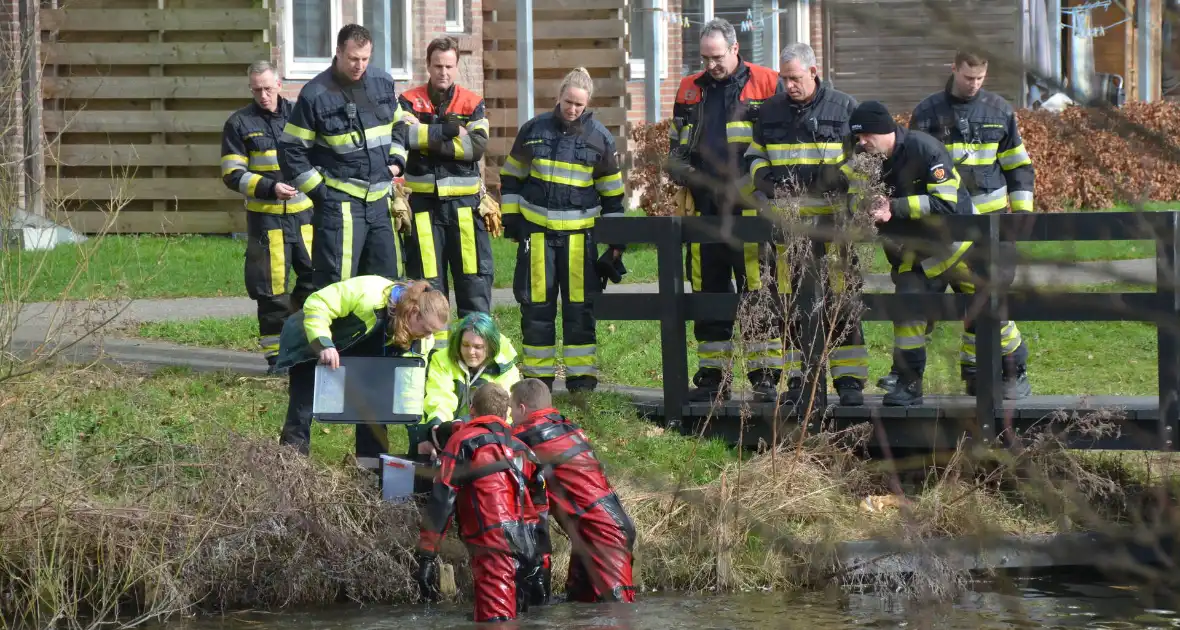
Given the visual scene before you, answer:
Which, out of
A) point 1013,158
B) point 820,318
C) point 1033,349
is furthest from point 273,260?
point 1033,349

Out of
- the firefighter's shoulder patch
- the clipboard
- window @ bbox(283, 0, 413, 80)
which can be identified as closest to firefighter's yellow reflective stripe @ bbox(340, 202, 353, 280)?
the clipboard

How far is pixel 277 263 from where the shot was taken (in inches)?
374

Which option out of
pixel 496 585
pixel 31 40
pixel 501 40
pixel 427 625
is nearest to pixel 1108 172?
pixel 496 585

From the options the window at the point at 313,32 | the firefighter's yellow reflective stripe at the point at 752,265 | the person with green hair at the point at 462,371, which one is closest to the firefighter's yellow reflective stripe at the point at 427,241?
the firefighter's yellow reflective stripe at the point at 752,265

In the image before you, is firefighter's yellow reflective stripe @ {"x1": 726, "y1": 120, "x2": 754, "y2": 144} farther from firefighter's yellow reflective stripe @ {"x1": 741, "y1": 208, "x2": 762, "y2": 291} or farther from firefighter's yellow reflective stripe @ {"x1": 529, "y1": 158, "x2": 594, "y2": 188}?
firefighter's yellow reflective stripe @ {"x1": 529, "y1": 158, "x2": 594, "y2": 188}

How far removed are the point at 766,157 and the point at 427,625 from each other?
326cm

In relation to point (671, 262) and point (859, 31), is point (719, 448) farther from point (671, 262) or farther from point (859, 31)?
point (859, 31)

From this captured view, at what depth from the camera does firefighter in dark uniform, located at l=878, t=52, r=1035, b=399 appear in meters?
8.43

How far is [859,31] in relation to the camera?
1637mm

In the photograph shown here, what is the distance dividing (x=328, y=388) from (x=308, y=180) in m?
2.05

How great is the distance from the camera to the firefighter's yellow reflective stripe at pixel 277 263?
31.1ft

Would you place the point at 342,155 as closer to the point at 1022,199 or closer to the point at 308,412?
the point at 308,412

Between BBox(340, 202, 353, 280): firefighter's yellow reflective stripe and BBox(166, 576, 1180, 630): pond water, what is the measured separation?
2296mm

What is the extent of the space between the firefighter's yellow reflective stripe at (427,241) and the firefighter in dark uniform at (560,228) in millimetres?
507
